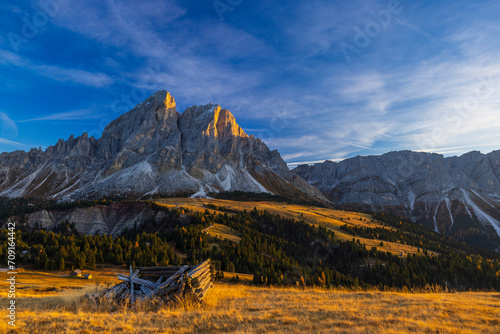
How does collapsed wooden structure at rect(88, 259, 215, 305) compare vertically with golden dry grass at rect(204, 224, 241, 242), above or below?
above

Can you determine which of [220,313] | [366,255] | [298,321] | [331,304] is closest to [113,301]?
[220,313]

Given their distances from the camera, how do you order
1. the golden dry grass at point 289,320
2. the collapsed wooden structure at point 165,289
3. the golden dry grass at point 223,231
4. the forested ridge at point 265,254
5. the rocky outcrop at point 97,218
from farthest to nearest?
the rocky outcrop at point 97,218
the golden dry grass at point 223,231
the forested ridge at point 265,254
the collapsed wooden structure at point 165,289
the golden dry grass at point 289,320

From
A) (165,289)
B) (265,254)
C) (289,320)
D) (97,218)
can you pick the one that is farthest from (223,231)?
(289,320)

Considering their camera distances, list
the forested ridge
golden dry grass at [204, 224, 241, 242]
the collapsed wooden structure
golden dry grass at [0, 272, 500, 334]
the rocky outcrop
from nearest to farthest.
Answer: golden dry grass at [0, 272, 500, 334]
the collapsed wooden structure
the forested ridge
golden dry grass at [204, 224, 241, 242]
the rocky outcrop

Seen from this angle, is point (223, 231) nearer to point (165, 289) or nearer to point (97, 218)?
point (97, 218)

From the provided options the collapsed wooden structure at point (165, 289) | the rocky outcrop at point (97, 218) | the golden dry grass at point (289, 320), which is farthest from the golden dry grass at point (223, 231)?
the golden dry grass at point (289, 320)

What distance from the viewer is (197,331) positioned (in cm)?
1078

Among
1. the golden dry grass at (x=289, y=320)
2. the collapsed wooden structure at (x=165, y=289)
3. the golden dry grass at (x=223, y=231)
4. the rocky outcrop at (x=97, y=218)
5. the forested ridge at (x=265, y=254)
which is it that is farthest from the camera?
the rocky outcrop at (x=97, y=218)

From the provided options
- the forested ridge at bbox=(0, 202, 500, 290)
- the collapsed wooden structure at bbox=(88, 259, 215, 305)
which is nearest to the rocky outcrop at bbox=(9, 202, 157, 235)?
the forested ridge at bbox=(0, 202, 500, 290)

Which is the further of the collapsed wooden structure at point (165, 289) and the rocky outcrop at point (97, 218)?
the rocky outcrop at point (97, 218)

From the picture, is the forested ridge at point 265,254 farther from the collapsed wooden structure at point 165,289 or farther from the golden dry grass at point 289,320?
the golden dry grass at point 289,320

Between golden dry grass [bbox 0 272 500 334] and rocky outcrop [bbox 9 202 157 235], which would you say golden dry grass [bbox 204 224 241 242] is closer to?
rocky outcrop [bbox 9 202 157 235]

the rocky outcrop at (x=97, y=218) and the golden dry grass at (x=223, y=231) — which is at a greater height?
the rocky outcrop at (x=97, y=218)

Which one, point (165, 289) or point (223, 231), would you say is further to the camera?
point (223, 231)
